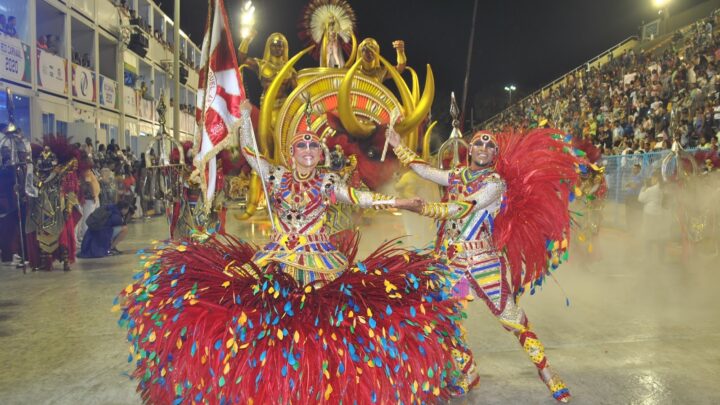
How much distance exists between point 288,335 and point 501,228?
77.2 inches

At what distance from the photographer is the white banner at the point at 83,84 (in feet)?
61.0

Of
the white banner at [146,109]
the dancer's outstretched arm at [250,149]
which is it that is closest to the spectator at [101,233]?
the dancer's outstretched arm at [250,149]

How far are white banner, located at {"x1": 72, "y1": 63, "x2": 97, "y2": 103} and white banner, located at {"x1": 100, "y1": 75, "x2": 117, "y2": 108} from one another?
0.82 meters

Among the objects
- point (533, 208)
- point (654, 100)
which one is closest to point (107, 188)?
point (533, 208)

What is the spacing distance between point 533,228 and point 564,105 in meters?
23.2

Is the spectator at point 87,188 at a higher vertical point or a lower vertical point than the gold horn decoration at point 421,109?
lower

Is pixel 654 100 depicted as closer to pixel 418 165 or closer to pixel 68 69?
pixel 418 165

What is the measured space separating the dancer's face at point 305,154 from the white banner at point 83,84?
→ 17772mm

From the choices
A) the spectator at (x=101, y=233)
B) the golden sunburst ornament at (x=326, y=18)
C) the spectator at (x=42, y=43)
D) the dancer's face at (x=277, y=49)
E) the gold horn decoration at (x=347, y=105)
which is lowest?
the spectator at (x=101, y=233)

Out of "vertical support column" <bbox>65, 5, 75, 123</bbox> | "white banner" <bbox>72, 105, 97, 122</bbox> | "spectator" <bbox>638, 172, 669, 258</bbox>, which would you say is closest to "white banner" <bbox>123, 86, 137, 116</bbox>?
"white banner" <bbox>72, 105, 97, 122</bbox>

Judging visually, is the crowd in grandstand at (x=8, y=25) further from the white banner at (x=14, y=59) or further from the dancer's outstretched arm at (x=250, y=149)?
the dancer's outstretched arm at (x=250, y=149)

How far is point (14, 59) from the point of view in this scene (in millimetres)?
14336

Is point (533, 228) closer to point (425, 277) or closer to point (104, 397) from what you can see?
point (425, 277)

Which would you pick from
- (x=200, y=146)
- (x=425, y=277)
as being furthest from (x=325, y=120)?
(x=425, y=277)
